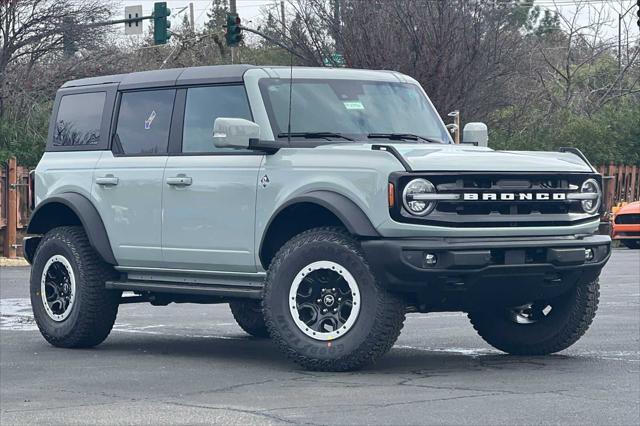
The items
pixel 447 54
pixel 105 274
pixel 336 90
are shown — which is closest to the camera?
pixel 336 90

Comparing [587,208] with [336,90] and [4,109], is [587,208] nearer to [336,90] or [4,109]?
[336,90]

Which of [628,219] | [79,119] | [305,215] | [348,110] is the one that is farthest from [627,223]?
[305,215]

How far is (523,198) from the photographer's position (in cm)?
949

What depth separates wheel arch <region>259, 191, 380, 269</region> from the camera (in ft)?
30.5

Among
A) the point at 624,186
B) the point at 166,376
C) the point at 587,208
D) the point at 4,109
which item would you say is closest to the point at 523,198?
the point at 587,208

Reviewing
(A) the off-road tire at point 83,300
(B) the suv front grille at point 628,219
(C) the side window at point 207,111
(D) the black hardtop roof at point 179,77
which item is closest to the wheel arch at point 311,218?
(C) the side window at point 207,111

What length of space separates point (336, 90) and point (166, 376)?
2490 mm

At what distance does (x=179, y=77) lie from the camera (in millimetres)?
11117

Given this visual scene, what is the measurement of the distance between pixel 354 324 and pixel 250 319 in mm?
3036

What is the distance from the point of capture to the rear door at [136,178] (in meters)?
10.9

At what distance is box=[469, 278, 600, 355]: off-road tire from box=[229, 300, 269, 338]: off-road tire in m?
2.05

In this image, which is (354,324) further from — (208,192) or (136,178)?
(136,178)

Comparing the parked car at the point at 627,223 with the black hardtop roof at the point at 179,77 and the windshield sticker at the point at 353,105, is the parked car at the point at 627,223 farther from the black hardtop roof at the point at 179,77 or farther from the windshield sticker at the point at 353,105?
the windshield sticker at the point at 353,105

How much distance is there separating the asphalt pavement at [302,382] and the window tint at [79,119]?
1.63 meters
